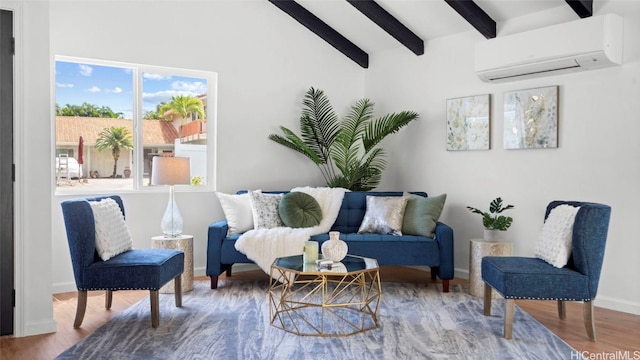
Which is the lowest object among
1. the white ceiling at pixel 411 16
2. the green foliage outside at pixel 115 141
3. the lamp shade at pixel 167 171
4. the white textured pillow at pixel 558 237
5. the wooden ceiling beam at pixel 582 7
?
the white textured pillow at pixel 558 237

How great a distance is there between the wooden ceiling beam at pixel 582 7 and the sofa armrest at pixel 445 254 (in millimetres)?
1968

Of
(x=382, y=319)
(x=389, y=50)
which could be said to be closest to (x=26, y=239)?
→ (x=382, y=319)

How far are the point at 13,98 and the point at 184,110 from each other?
1977mm

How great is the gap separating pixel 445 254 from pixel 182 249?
7.17 feet

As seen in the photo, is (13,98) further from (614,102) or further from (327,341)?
(614,102)

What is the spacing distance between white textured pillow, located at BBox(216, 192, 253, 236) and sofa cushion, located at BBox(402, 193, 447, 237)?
4.67 ft

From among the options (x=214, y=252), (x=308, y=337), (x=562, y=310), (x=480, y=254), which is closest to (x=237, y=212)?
(x=214, y=252)

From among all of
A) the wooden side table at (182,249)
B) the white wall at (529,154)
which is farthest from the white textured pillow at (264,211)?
the white wall at (529,154)

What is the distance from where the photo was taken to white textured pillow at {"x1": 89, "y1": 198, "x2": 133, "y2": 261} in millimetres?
3279

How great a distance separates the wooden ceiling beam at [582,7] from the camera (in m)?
3.74

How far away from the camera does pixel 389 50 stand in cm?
560

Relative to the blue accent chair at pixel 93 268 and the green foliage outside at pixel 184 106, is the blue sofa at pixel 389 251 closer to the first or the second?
the blue accent chair at pixel 93 268

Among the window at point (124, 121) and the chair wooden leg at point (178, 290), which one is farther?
the window at point (124, 121)

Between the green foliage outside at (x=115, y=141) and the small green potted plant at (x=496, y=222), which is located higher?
the green foliage outside at (x=115, y=141)
